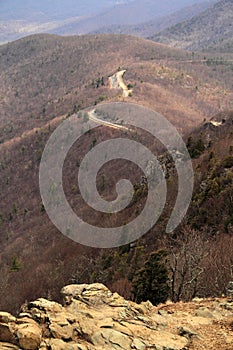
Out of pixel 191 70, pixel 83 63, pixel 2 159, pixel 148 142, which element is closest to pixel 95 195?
pixel 148 142

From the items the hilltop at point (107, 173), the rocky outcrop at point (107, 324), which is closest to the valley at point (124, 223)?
the rocky outcrop at point (107, 324)

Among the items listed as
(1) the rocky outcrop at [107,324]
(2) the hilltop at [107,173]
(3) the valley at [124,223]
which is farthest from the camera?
(2) the hilltop at [107,173]

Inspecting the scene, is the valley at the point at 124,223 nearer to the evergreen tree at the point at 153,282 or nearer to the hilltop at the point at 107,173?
the evergreen tree at the point at 153,282

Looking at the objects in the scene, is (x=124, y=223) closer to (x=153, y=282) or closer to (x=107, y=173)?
(x=153, y=282)

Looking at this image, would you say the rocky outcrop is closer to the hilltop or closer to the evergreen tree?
the hilltop

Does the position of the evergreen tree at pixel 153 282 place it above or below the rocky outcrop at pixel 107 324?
below

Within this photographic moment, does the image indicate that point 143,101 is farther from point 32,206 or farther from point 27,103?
point 27,103

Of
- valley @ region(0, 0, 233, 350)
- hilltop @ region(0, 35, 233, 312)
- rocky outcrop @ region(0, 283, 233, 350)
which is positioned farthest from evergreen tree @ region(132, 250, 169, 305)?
rocky outcrop @ region(0, 283, 233, 350)

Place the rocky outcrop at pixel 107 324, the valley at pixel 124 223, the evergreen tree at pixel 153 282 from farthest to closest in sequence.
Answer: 1. the evergreen tree at pixel 153 282
2. the valley at pixel 124 223
3. the rocky outcrop at pixel 107 324

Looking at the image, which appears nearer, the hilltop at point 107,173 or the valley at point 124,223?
the valley at point 124,223

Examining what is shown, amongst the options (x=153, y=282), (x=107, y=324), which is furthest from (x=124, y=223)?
(x=107, y=324)
